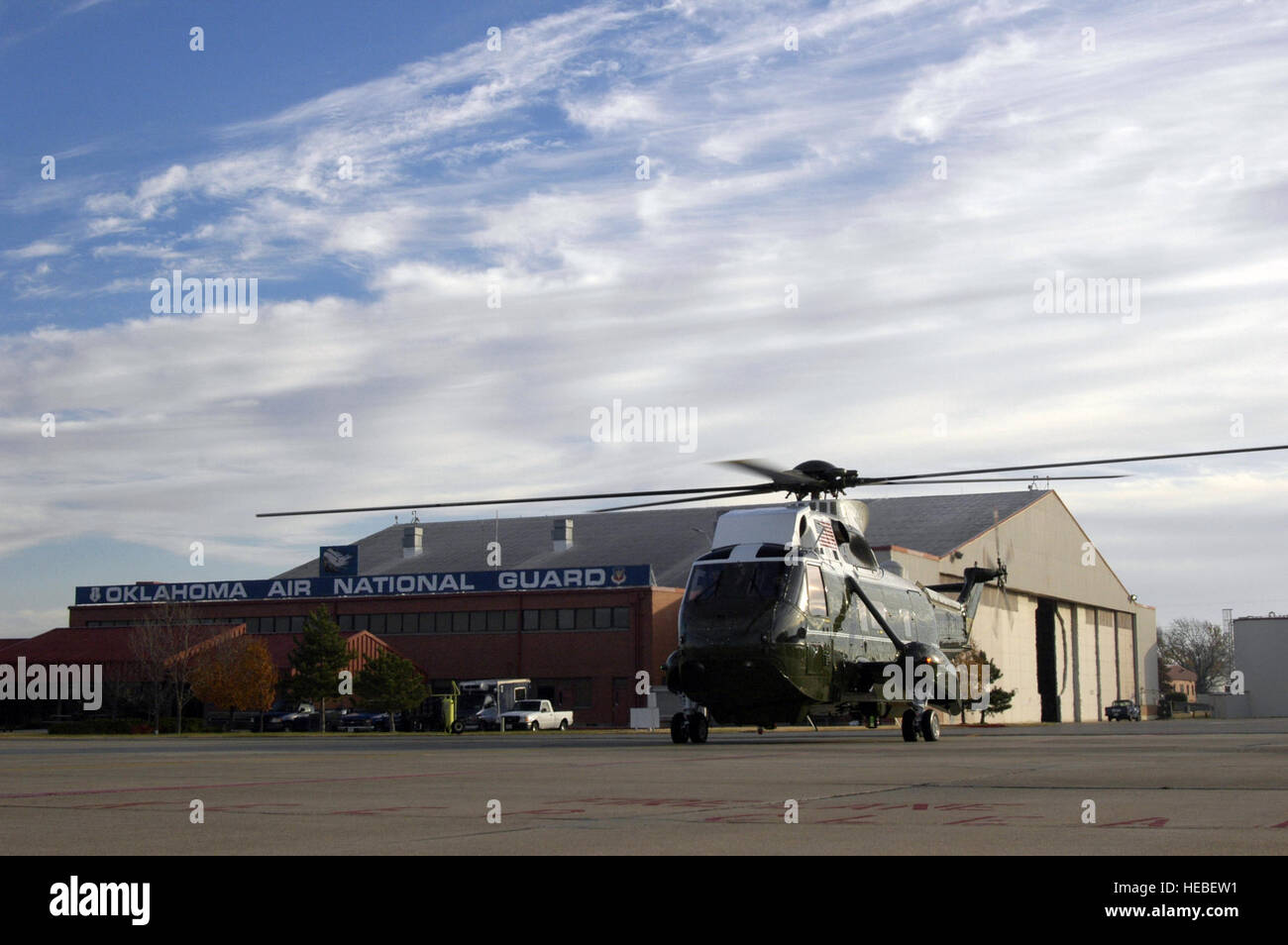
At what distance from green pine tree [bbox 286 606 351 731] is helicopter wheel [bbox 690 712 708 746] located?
35370 millimetres

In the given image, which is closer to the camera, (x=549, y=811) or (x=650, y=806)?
(x=549, y=811)

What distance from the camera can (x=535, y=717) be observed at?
56.8m

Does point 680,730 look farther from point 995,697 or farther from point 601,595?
point 995,697

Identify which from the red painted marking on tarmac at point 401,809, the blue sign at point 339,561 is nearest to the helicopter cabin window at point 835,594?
the red painted marking on tarmac at point 401,809

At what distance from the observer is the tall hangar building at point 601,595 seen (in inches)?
2675

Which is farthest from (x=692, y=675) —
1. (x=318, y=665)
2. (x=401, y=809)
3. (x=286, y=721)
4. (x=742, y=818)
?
(x=286, y=721)

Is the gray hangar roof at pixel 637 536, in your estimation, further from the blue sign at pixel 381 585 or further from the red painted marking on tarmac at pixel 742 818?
the red painted marking on tarmac at pixel 742 818

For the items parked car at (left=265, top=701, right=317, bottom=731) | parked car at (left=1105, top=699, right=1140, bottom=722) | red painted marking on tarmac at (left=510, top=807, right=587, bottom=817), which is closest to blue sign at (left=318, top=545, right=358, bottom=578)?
parked car at (left=265, top=701, right=317, bottom=731)

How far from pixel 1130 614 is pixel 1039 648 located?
21.3m

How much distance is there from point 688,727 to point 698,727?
0.21 metres

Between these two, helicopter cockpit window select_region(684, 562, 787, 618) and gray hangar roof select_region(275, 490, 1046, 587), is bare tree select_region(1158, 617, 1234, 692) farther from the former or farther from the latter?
helicopter cockpit window select_region(684, 562, 787, 618)

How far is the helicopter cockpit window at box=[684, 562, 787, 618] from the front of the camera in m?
25.4
